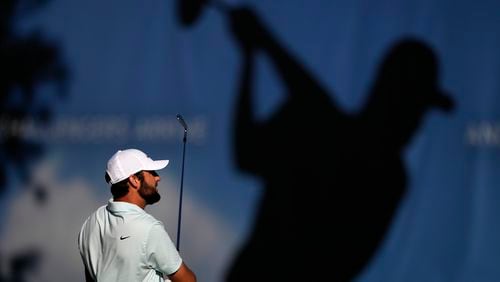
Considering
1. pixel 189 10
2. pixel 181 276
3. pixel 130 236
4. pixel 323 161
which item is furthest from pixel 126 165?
pixel 189 10

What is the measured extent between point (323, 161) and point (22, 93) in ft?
8.05

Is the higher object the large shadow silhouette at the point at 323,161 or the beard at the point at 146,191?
the beard at the point at 146,191

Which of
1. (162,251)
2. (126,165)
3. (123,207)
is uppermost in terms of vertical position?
(126,165)

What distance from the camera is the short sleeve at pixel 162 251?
3648mm

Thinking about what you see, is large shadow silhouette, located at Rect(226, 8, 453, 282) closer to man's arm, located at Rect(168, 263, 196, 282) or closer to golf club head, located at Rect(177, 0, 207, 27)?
golf club head, located at Rect(177, 0, 207, 27)

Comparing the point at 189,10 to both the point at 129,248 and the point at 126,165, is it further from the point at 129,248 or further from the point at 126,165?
the point at 129,248

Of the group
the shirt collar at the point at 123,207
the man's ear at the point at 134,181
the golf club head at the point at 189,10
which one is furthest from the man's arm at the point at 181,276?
the golf club head at the point at 189,10

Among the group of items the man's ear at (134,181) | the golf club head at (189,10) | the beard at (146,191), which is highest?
the golf club head at (189,10)

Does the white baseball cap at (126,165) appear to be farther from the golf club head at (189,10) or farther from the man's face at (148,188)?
the golf club head at (189,10)

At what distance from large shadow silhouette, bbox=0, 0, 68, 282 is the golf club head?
1009 mm

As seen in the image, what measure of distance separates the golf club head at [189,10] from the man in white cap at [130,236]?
265 centimetres

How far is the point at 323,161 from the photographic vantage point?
231 inches

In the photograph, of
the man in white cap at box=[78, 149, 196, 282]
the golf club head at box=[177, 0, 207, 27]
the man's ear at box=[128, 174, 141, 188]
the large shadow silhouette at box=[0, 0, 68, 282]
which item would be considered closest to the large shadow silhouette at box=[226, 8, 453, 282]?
the golf club head at box=[177, 0, 207, 27]

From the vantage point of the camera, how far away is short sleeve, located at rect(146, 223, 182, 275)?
3.65 metres
